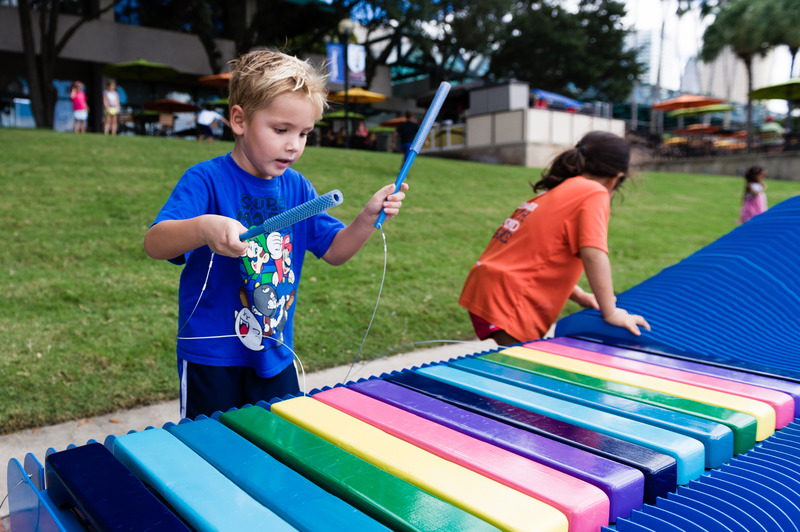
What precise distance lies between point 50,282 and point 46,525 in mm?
4211

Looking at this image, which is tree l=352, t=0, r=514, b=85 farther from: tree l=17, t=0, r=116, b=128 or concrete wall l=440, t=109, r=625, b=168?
tree l=17, t=0, r=116, b=128

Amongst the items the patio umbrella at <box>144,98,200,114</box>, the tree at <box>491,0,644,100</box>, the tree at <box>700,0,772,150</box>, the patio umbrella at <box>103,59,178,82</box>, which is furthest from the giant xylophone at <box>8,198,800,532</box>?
the tree at <box>491,0,644,100</box>

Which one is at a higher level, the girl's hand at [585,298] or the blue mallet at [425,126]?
the blue mallet at [425,126]

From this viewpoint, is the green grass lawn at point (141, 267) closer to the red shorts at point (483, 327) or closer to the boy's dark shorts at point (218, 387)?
the red shorts at point (483, 327)

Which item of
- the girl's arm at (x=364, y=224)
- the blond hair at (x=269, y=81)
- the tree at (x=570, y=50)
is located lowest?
the girl's arm at (x=364, y=224)

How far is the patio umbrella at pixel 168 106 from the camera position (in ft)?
62.6

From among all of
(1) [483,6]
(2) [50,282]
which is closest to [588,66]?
(1) [483,6]

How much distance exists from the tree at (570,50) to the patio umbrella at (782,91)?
1137 cm

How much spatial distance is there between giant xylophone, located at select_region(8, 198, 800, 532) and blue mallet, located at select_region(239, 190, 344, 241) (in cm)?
51

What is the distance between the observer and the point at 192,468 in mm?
1286

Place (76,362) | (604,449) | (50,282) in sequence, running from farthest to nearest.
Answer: (50,282), (76,362), (604,449)

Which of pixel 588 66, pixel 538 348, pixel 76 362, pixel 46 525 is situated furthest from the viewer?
pixel 588 66

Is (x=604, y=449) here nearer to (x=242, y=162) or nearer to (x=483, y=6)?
(x=242, y=162)

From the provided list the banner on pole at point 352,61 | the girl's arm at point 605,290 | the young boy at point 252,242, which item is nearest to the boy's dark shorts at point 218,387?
the young boy at point 252,242
